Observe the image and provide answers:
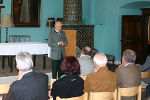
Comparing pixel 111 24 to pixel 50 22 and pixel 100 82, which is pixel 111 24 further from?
pixel 100 82

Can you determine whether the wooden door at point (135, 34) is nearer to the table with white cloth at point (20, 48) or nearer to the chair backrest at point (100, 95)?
the table with white cloth at point (20, 48)

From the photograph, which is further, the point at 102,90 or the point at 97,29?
the point at 97,29

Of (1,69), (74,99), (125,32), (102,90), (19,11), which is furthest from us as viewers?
(19,11)

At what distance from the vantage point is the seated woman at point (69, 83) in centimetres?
289

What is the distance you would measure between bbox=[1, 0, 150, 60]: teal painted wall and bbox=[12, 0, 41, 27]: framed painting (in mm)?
195

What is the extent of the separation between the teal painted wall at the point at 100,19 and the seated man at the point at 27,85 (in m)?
7.23

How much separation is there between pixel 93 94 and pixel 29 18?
29.4 ft

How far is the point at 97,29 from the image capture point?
36.9 ft

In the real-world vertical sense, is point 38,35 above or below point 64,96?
above

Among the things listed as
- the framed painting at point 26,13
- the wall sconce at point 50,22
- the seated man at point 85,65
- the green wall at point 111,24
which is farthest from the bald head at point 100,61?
the framed painting at point 26,13

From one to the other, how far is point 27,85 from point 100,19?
900cm

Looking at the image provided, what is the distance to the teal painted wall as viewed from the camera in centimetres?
1046

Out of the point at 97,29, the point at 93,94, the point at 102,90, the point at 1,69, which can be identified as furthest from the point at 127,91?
the point at 97,29

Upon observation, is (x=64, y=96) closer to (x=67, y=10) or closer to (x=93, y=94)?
(x=93, y=94)
